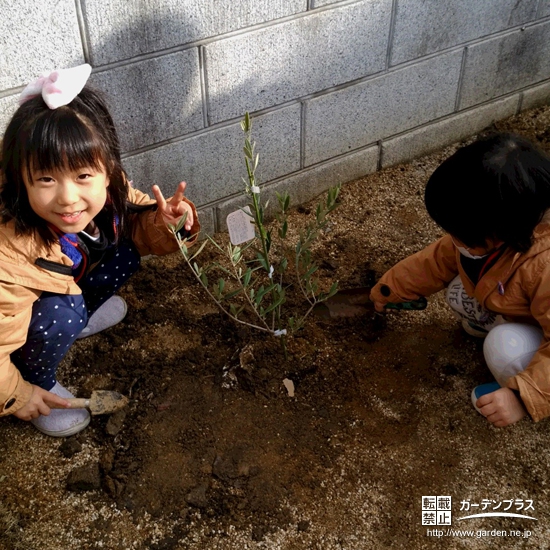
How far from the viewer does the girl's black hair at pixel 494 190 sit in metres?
1.75

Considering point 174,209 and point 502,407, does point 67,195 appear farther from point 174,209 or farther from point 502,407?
point 502,407

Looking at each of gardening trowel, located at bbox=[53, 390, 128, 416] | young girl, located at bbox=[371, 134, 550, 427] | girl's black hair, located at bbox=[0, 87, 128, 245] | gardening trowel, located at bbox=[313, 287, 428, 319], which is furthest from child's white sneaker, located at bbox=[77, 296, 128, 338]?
young girl, located at bbox=[371, 134, 550, 427]

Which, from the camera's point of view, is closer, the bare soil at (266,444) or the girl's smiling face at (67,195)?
the girl's smiling face at (67,195)

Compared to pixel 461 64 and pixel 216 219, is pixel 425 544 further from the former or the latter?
pixel 461 64

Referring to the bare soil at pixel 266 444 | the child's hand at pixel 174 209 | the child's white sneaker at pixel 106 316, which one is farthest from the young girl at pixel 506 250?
the child's white sneaker at pixel 106 316

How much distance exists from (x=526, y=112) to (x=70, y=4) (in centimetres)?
252

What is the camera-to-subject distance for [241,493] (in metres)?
1.95

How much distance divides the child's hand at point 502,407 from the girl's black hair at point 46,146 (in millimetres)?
1233

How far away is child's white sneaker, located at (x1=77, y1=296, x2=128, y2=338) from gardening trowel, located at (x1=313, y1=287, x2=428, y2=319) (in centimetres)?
72

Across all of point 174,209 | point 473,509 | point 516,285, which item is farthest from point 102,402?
point 516,285

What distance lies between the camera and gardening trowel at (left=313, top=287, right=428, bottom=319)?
2457 mm

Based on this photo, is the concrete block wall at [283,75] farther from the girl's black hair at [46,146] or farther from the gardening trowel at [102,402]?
the gardening trowel at [102,402]

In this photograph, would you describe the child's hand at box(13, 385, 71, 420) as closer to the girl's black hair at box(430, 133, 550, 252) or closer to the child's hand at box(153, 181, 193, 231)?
the child's hand at box(153, 181, 193, 231)

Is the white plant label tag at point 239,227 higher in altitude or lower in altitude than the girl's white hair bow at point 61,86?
lower
